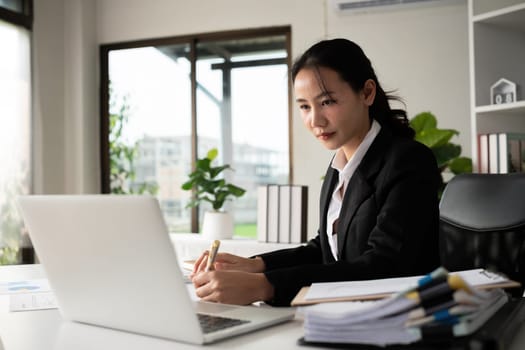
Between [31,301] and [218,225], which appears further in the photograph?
[218,225]

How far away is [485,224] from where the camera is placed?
1610 millimetres

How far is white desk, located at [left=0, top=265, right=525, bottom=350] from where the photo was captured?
2.81ft

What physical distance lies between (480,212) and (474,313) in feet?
3.02

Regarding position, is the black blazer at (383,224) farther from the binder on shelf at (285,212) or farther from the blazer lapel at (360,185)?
the binder on shelf at (285,212)

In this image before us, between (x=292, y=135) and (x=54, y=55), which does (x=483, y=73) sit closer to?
(x=292, y=135)

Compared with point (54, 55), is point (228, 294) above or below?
below

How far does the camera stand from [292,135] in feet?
12.6

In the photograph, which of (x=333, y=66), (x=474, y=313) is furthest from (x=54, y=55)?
(x=474, y=313)

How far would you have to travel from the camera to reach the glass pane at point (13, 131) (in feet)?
12.3

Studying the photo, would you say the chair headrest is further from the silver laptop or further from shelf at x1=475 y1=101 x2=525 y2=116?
shelf at x1=475 y1=101 x2=525 y2=116

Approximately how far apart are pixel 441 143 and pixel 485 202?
4.37 ft

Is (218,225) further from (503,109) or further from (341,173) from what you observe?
(341,173)

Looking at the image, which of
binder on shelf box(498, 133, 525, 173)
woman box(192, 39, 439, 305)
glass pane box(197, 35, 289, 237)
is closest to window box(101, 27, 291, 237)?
glass pane box(197, 35, 289, 237)

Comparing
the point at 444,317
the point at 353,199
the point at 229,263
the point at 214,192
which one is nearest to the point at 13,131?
the point at 214,192
